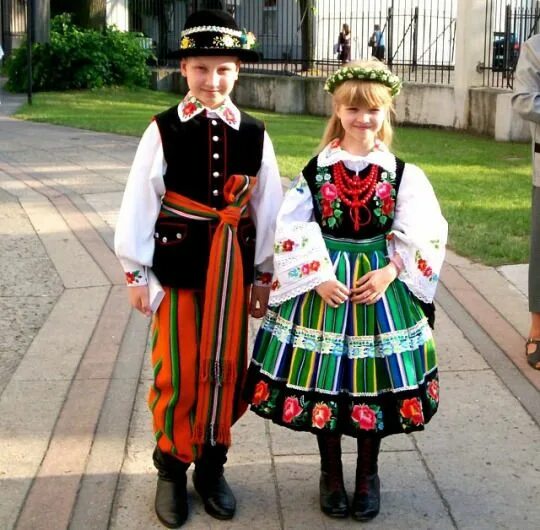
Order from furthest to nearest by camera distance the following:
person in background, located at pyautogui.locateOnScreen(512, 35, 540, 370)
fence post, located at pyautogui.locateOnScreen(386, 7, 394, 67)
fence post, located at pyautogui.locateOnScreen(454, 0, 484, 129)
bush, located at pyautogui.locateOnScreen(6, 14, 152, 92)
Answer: bush, located at pyautogui.locateOnScreen(6, 14, 152, 92)
fence post, located at pyautogui.locateOnScreen(386, 7, 394, 67)
fence post, located at pyautogui.locateOnScreen(454, 0, 484, 129)
person in background, located at pyautogui.locateOnScreen(512, 35, 540, 370)

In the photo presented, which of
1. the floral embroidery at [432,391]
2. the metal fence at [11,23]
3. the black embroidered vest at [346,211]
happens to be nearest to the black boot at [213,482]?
the floral embroidery at [432,391]

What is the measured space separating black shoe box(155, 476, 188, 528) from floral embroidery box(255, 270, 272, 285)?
2.55 ft

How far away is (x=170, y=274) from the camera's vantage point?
3.61 m

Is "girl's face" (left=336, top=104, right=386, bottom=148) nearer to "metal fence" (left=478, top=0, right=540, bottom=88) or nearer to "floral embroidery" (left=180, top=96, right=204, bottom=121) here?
"floral embroidery" (left=180, top=96, right=204, bottom=121)

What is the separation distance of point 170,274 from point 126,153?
9.25 meters

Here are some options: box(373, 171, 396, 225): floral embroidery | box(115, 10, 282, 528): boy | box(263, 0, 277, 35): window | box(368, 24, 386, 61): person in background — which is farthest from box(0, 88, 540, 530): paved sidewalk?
box(263, 0, 277, 35): window

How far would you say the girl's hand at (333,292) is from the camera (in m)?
3.45

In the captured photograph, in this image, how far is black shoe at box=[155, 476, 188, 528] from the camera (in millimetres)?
3658

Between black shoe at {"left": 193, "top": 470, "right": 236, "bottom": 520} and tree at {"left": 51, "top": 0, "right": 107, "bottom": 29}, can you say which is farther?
tree at {"left": 51, "top": 0, "right": 107, "bottom": 29}

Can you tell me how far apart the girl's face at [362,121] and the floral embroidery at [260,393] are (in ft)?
2.95

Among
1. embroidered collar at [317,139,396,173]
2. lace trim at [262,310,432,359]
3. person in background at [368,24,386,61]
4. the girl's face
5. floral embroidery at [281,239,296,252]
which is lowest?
lace trim at [262,310,432,359]

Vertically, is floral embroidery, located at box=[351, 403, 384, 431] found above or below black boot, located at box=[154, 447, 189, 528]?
above

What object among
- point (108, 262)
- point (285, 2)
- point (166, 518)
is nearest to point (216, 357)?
point (166, 518)

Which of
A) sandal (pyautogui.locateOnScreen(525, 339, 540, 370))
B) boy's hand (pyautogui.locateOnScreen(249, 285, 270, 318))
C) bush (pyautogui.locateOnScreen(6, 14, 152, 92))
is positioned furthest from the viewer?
bush (pyautogui.locateOnScreen(6, 14, 152, 92))
